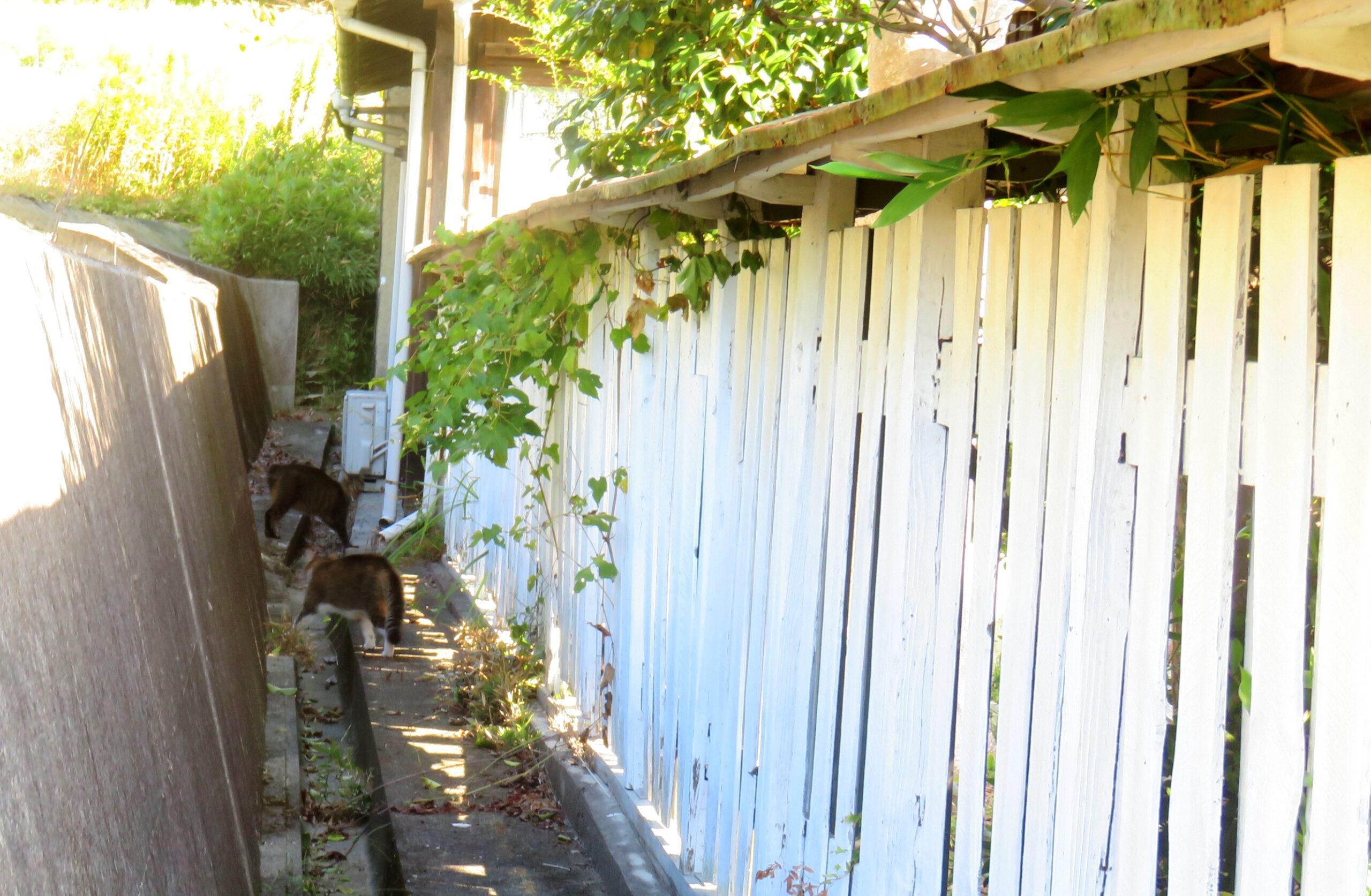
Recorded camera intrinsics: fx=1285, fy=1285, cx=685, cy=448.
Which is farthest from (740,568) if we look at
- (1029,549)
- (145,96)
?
(145,96)

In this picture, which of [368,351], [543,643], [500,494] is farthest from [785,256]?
[368,351]

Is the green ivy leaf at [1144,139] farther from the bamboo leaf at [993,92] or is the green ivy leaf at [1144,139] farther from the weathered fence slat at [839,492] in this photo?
the weathered fence slat at [839,492]

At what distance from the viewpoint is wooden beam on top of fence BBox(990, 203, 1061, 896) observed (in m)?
2.41

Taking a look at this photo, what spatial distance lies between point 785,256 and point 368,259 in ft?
51.9

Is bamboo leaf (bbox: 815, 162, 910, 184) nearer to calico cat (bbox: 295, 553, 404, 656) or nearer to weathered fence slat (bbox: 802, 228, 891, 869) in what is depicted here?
weathered fence slat (bbox: 802, 228, 891, 869)

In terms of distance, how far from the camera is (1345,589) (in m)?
1.76

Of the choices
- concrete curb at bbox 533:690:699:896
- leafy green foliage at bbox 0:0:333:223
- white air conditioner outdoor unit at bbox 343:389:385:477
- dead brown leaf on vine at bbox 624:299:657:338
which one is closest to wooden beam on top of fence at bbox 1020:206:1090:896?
concrete curb at bbox 533:690:699:896

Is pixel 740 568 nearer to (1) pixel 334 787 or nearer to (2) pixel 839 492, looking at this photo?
(2) pixel 839 492

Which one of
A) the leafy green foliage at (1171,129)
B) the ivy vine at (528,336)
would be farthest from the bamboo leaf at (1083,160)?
the ivy vine at (528,336)

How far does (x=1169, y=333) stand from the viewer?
2.09m

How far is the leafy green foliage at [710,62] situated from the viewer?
491 centimetres

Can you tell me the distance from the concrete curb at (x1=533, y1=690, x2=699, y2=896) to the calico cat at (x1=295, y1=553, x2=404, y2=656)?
6.09ft

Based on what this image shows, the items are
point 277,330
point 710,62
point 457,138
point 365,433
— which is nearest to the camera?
point 710,62

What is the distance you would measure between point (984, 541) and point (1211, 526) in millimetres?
659
